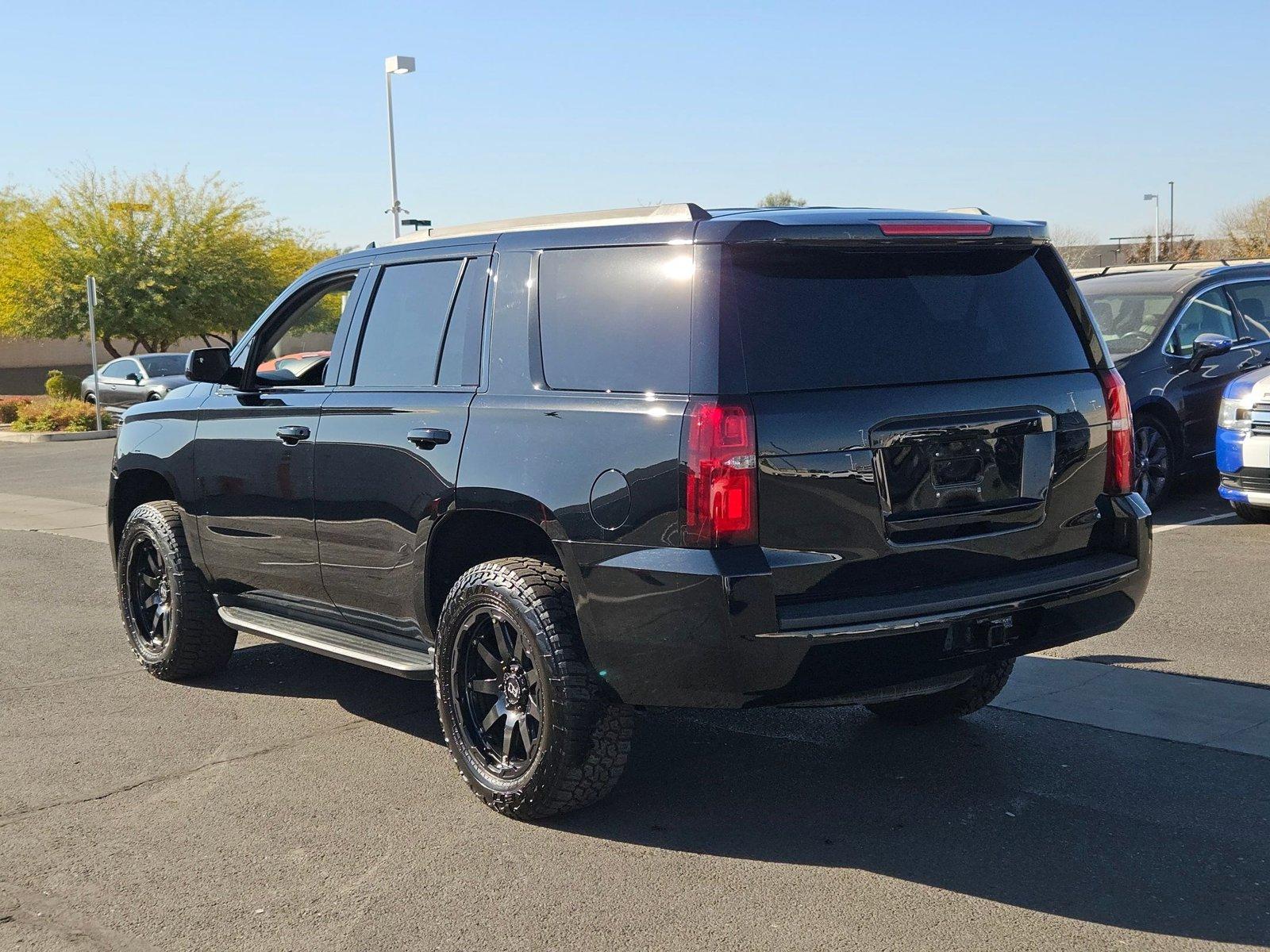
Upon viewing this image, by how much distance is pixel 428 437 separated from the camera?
198 inches

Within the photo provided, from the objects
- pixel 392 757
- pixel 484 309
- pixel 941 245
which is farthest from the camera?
pixel 392 757

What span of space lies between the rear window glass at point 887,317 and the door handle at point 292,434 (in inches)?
86.9

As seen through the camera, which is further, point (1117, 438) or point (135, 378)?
point (135, 378)

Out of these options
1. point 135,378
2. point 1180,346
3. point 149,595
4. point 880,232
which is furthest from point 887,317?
point 135,378

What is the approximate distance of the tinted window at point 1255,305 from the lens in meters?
12.0

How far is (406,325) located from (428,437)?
64cm

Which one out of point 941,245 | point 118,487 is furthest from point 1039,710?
point 118,487

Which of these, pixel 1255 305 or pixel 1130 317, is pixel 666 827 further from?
pixel 1255 305

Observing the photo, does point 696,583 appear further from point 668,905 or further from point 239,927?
point 239,927

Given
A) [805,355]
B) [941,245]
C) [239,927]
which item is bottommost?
[239,927]

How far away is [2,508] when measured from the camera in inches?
589

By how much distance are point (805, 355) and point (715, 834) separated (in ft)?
5.12

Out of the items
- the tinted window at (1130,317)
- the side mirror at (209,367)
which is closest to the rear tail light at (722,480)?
the side mirror at (209,367)

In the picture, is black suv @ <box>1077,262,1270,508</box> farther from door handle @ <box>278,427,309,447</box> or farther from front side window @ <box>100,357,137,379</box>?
front side window @ <box>100,357,137,379</box>
